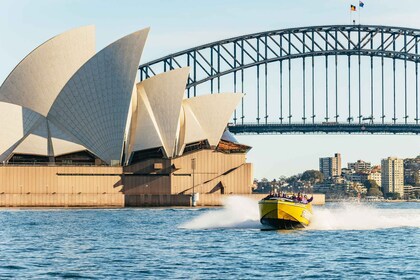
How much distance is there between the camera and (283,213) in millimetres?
47281

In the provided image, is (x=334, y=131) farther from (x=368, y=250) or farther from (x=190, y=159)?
(x=368, y=250)

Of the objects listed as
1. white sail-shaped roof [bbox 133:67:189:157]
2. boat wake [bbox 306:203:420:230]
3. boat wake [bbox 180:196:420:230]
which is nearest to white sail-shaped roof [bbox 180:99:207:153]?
white sail-shaped roof [bbox 133:67:189:157]

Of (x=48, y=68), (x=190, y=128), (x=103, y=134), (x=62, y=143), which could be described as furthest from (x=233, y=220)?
(x=190, y=128)

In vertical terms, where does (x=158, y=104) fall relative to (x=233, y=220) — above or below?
above

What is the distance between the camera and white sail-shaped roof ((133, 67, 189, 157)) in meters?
91.8

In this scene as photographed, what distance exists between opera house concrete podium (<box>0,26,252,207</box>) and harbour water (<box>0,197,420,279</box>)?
29151 mm

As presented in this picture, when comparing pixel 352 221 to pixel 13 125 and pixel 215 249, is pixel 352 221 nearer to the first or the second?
pixel 215 249

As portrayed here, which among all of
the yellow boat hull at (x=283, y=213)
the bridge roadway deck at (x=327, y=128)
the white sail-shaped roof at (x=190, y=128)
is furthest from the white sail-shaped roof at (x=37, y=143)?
the yellow boat hull at (x=283, y=213)

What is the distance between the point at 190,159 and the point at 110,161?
712 cm

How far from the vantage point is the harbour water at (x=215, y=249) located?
1335 inches

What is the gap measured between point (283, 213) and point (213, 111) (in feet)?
170

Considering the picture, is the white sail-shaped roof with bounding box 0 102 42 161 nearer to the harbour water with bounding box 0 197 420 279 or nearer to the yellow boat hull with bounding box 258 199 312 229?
the harbour water with bounding box 0 197 420 279

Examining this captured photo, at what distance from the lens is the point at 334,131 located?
11769 centimetres

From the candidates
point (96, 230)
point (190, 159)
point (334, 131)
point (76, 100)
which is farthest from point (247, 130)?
point (96, 230)
